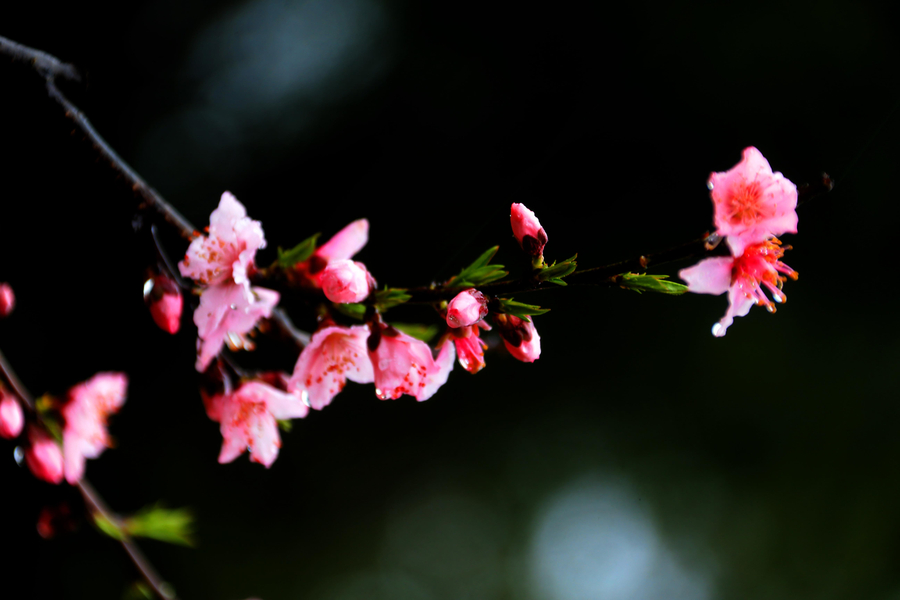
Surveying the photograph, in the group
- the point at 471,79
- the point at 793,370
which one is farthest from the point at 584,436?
the point at 471,79

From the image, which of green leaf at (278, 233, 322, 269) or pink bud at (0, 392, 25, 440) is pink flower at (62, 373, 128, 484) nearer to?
pink bud at (0, 392, 25, 440)

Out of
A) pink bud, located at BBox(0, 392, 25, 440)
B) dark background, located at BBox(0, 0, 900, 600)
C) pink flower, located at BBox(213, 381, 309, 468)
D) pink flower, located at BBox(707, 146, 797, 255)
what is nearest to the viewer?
pink flower, located at BBox(707, 146, 797, 255)

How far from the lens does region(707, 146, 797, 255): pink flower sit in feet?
1.32

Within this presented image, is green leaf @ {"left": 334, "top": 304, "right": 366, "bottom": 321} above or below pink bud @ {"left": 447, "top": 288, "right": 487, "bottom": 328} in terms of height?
below

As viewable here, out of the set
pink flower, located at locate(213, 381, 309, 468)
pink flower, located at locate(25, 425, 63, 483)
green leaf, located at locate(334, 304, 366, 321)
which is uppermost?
green leaf, located at locate(334, 304, 366, 321)

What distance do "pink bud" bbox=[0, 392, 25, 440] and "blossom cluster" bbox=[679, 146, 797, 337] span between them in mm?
931

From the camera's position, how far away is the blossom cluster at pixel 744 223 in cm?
41

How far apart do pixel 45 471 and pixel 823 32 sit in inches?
82.9

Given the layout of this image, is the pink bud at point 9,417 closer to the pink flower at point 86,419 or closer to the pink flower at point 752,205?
the pink flower at point 86,419

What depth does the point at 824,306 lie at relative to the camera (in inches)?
108

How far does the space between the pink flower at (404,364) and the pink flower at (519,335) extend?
0.07m

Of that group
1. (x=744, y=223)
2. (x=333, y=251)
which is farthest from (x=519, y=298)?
(x=744, y=223)

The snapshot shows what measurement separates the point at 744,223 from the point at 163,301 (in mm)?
555

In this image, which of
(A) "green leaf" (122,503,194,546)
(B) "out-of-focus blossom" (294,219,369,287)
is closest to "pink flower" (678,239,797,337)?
(B) "out-of-focus blossom" (294,219,369,287)
